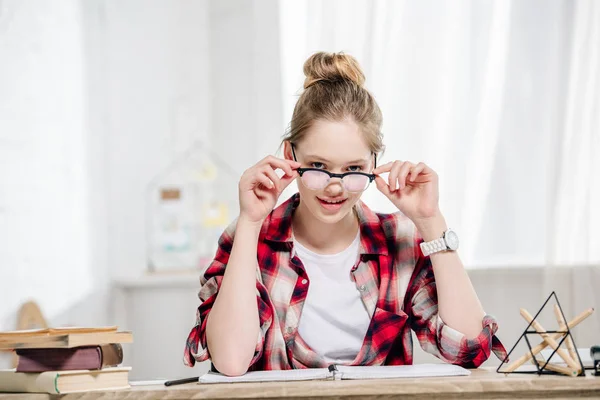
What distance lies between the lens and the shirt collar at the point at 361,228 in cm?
166

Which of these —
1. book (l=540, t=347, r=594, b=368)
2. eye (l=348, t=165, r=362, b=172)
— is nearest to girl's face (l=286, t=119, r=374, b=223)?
eye (l=348, t=165, r=362, b=172)

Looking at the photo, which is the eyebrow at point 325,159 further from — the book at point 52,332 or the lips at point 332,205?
the book at point 52,332

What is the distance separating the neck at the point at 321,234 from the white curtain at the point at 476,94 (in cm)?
133

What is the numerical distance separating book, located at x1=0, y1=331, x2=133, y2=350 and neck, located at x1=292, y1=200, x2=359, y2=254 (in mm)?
506

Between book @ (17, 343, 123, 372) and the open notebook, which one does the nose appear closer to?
the open notebook

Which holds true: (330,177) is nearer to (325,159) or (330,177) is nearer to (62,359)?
(325,159)

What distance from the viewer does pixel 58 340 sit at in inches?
51.4

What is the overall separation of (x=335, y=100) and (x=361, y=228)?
0.92ft

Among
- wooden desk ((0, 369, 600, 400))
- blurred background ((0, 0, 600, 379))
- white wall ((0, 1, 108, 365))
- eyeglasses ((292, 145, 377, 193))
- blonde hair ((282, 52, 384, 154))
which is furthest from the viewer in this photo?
blurred background ((0, 0, 600, 379))

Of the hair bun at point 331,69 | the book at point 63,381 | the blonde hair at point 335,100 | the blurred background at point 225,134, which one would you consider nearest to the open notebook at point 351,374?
the book at point 63,381

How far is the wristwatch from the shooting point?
60.4 inches

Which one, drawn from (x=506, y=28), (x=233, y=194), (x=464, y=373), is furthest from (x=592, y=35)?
(x=464, y=373)

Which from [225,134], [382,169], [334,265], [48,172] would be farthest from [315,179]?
[225,134]

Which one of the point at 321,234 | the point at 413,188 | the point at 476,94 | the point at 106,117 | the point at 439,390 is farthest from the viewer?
the point at 106,117
